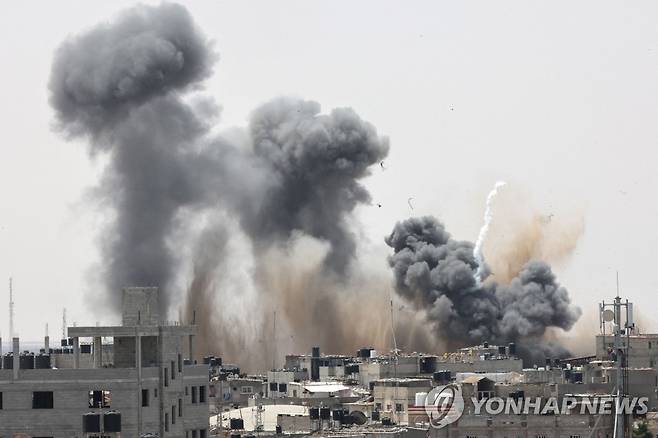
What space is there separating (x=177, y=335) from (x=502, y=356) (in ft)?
345

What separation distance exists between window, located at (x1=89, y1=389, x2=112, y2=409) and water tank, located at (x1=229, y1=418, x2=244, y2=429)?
52040 millimetres

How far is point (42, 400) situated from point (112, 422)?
8.33 ft

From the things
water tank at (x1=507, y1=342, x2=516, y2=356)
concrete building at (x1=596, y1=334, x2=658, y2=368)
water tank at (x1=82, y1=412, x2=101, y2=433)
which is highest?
water tank at (x1=507, y1=342, x2=516, y2=356)

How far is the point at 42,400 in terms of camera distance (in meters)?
72.7

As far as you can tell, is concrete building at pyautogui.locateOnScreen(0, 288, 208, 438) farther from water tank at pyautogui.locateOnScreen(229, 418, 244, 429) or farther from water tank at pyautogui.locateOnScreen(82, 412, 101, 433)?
water tank at pyautogui.locateOnScreen(229, 418, 244, 429)

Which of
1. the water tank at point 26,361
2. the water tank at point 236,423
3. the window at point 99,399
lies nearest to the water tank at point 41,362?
the water tank at point 26,361

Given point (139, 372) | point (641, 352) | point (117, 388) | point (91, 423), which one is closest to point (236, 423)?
point (641, 352)

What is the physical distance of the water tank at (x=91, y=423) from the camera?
233ft

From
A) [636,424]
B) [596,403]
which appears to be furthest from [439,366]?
[596,403]

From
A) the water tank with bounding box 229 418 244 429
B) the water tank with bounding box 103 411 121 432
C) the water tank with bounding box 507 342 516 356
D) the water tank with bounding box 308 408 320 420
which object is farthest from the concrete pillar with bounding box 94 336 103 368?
the water tank with bounding box 507 342 516 356

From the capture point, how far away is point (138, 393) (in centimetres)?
7300

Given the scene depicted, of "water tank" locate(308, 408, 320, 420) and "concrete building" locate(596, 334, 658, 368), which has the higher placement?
"concrete building" locate(596, 334, 658, 368)

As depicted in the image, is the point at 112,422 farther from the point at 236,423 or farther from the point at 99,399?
the point at 236,423

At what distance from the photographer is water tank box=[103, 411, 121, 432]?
71.4m
